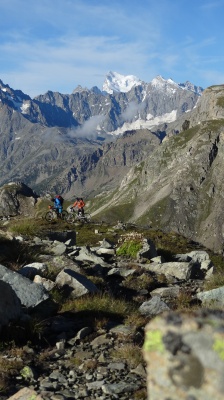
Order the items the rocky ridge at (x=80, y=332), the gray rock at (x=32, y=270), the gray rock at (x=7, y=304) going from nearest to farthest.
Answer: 1. the rocky ridge at (x=80, y=332)
2. the gray rock at (x=7, y=304)
3. the gray rock at (x=32, y=270)

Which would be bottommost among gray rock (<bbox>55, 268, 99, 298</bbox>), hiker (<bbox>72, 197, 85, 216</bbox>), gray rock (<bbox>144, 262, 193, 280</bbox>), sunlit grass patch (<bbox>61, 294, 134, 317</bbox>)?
hiker (<bbox>72, 197, 85, 216</bbox>)

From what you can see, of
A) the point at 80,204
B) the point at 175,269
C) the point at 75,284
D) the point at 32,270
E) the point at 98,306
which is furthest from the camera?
the point at 80,204

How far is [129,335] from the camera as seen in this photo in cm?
939

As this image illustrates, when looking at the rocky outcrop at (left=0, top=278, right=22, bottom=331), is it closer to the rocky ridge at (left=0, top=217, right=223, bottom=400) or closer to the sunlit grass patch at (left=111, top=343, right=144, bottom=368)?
the rocky ridge at (left=0, top=217, right=223, bottom=400)

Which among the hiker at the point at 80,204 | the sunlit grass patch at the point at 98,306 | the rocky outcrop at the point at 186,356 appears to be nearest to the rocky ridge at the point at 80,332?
Result: the sunlit grass patch at the point at 98,306

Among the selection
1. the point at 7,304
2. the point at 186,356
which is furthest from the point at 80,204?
the point at 186,356

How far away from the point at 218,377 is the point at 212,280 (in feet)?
41.9

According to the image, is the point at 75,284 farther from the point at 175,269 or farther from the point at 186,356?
the point at 186,356

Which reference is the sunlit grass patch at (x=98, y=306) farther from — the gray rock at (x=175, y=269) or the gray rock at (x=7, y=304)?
the gray rock at (x=175, y=269)

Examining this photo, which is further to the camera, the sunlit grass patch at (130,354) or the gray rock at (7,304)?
the gray rock at (7,304)

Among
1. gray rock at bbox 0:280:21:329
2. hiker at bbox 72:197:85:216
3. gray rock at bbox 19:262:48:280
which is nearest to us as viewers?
gray rock at bbox 0:280:21:329

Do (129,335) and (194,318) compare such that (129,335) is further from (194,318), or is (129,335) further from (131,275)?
(131,275)

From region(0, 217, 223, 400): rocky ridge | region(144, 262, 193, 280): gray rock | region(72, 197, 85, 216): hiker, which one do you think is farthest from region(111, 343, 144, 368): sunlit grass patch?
region(72, 197, 85, 216): hiker

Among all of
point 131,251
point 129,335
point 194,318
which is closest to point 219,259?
point 131,251
